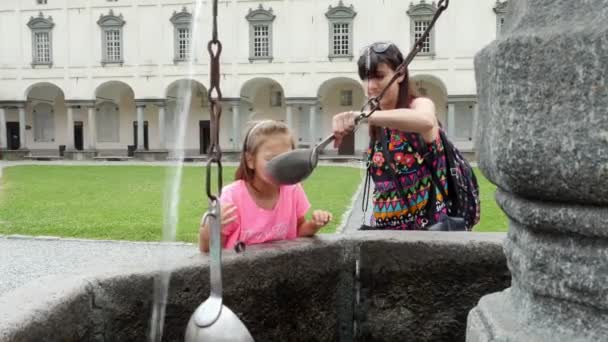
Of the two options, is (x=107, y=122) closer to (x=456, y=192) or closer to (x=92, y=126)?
(x=92, y=126)

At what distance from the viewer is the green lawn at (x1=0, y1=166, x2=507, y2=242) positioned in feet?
28.6

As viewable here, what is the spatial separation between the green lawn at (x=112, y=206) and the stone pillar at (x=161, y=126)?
13.8 metres

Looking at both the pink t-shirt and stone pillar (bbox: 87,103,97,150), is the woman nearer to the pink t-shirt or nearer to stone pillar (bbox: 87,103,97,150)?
the pink t-shirt

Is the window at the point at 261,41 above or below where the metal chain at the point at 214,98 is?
above

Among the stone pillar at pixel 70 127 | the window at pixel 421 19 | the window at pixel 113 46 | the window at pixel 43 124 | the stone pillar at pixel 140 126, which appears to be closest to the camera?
the window at pixel 421 19

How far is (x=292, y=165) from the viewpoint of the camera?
5.08ft

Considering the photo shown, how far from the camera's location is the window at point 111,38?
3103cm

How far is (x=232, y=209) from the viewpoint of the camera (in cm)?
192

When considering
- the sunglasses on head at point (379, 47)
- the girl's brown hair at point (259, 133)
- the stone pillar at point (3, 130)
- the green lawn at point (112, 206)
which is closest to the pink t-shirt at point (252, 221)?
the girl's brown hair at point (259, 133)

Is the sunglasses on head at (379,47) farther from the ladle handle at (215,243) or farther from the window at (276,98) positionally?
the window at (276,98)

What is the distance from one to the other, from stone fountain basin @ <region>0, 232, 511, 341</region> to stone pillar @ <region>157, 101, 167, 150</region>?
100 feet

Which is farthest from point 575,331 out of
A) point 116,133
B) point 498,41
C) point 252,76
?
point 116,133

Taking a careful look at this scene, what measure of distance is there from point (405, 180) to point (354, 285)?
42 centimetres

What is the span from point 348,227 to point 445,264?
20.9 ft
